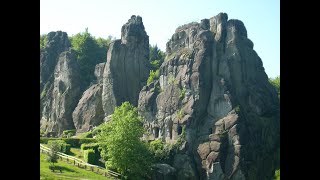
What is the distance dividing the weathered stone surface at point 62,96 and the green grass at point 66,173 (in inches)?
846

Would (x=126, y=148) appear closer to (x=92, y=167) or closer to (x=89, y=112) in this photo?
(x=92, y=167)

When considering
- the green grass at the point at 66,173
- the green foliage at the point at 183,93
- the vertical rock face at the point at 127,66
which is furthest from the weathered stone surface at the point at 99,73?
the green grass at the point at 66,173

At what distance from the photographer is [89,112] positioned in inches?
2422

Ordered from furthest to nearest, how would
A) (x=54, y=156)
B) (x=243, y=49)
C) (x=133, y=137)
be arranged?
(x=243, y=49) < (x=133, y=137) < (x=54, y=156)

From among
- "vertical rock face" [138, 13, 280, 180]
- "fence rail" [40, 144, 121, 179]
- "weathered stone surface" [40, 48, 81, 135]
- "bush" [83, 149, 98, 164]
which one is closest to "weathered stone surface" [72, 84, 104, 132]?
"weathered stone surface" [40, 48, 81, 135]

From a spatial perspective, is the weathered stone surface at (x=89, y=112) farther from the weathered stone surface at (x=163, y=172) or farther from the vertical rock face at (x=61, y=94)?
the weathered stone surface at (x=163, y=172)

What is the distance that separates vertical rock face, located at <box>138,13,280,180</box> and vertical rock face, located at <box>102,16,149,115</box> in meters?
5.36

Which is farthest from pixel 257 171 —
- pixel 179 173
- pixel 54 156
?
pixel 54 156

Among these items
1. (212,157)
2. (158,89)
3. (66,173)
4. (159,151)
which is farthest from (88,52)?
(66,173)

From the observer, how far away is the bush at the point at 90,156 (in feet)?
150

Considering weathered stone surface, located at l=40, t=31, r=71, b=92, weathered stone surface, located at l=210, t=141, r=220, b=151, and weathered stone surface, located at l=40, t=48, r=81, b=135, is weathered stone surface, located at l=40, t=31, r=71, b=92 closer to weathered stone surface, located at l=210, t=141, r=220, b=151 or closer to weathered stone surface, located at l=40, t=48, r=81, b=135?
weathered stone surface, located at l=40, t=48, r=81, b=135

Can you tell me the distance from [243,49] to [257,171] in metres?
15.6
